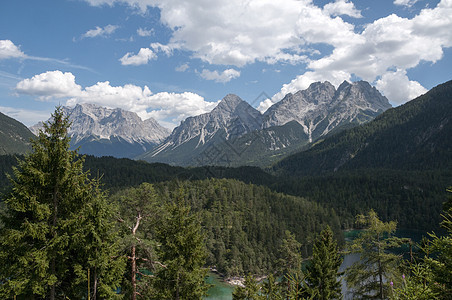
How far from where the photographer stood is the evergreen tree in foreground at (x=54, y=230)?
45.0ft

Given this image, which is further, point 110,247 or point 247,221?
point 247,221

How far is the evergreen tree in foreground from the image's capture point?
45.0 feet

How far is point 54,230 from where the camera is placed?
14.7 metres

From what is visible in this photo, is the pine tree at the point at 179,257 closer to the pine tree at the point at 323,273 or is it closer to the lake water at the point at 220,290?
the pine tree at the point at 323,273

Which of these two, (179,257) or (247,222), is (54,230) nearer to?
(179,257)

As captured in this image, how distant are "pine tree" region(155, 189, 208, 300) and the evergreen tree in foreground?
449 cm

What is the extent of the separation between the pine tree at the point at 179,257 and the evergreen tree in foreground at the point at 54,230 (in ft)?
14.7

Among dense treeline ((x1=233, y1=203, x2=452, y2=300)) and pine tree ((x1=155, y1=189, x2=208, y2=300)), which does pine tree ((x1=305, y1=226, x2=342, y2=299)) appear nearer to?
dense treeline ((x1=233, y1=203, x2=452, y2=300))

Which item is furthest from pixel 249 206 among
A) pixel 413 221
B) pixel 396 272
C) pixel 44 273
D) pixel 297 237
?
pixel 44 273

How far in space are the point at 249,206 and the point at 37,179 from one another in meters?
150

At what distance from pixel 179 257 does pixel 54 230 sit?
859 cm

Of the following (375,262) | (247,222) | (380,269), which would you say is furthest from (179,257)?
(247,222)

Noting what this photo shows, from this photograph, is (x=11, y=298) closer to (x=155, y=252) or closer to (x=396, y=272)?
(x=155, y=252)

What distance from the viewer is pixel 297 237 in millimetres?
136750
